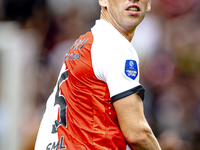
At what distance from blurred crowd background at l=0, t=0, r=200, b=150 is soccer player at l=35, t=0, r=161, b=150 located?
3256 mm

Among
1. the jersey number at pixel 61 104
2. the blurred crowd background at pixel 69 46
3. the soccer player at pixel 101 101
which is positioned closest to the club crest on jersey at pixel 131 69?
the soccer player at pixel 101 101

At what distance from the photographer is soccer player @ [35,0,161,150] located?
222 centimetres

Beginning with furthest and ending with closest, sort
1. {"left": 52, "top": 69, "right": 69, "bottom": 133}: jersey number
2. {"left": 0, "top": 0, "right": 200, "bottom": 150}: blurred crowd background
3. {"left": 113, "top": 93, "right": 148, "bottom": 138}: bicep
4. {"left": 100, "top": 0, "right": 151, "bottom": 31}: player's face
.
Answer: {"left": 0, "top": 0, "right": 200, "bottom": 150}: blurred crowd background → {"left": 100, "top": 0, "right": 151, "bottom": 31}: player's face → {"left": 52, "top": 69, "right": 69, "bottom": 133}: jersey number → {"left": 113, "top": 93, "right": 148, "bottom": 138}: bicep

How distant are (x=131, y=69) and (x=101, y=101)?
12.7 inches

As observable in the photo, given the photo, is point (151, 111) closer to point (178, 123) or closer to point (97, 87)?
point (178, 123)

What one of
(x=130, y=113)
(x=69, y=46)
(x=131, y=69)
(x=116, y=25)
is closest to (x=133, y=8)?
(x=116, y=25)

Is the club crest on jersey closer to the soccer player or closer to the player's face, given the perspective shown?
the soccer player

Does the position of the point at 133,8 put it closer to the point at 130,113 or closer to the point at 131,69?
the point at 131,69

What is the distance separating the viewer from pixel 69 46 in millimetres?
5941

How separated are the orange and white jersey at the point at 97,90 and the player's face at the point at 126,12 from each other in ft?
0.61

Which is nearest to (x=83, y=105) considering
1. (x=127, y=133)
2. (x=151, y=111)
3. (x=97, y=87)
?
(x=97, y=87)

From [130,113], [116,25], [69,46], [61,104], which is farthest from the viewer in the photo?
[69,46]

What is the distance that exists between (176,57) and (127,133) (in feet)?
12.8

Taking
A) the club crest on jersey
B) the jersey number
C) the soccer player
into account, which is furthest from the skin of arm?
the jersey number
